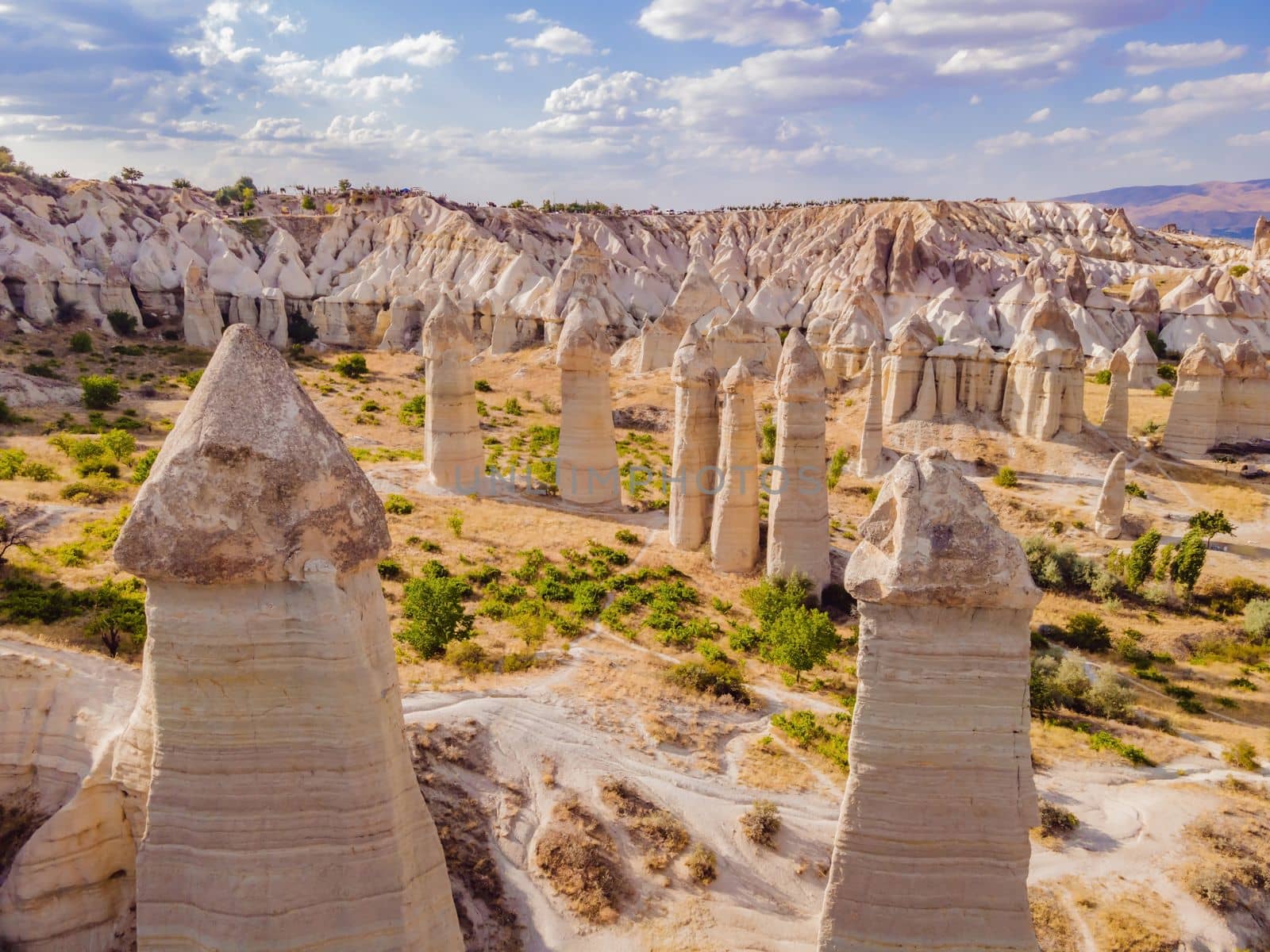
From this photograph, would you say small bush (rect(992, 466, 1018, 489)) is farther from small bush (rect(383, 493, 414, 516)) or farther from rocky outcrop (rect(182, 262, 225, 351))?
rocky outcrop (rect(182, 262, 225, 351))

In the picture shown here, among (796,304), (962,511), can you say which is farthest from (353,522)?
(796,304)

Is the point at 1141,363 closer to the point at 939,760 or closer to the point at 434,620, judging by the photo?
the point at 434,620

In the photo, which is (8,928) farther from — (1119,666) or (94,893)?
(1119,666)

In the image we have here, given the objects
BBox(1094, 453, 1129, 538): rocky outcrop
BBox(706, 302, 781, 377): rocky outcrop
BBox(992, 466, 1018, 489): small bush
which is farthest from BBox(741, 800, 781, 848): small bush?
BBox(706, 302, 781, 377): rocky outcrop

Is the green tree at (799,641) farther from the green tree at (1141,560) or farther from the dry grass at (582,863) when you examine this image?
the green tree at (1141,560)

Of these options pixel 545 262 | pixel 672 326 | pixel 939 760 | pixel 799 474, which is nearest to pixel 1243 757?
pixel 799 474

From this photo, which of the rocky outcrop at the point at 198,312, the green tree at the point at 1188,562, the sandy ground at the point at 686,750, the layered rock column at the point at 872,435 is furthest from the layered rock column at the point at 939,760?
the rocky outcrop at the point at 198,312

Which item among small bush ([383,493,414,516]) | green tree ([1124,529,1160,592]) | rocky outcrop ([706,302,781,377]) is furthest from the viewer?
rocky outcrop ([706,302,781,377])
